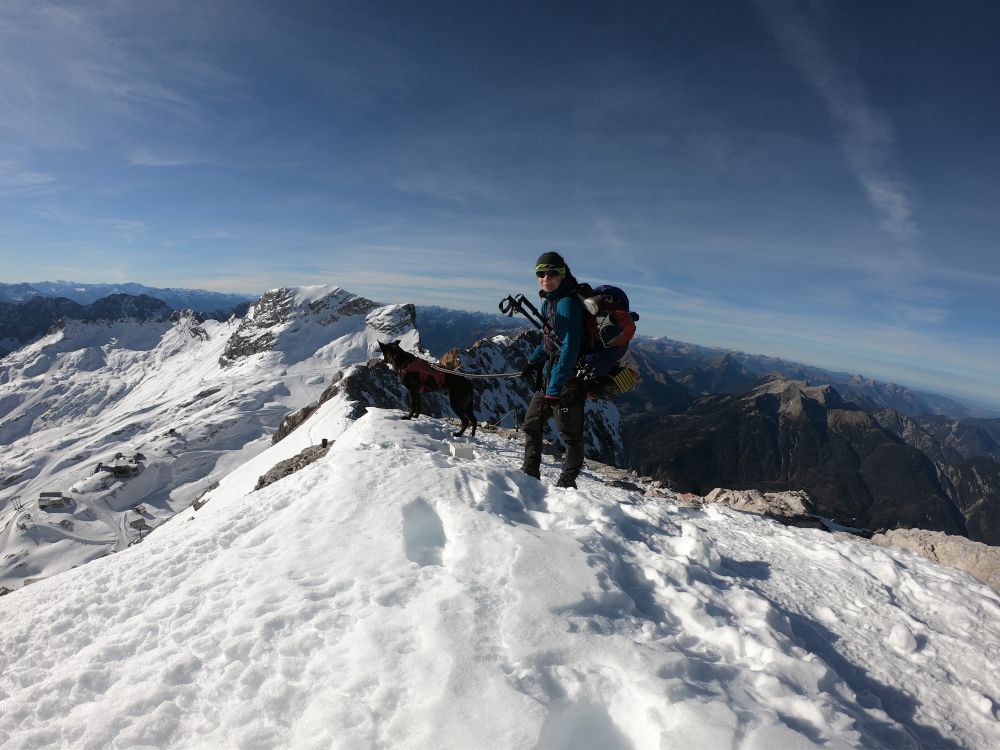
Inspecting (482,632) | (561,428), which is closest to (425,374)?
(561,428)

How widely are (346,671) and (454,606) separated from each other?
89 centimetres

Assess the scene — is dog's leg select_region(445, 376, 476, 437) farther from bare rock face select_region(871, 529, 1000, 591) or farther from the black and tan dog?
bare rock face select_region(871, 529, 1000, 591)

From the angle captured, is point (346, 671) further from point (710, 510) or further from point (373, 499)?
point (710, 510)

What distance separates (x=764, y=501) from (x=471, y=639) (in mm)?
12409

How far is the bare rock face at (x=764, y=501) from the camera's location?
1153cm

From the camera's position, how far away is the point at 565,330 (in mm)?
6945

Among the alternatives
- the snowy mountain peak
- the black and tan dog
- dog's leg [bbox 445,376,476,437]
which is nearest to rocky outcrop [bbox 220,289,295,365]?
the snowy mountain peak

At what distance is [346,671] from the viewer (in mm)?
3023

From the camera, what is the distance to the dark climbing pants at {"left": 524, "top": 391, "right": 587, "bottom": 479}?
7.52m

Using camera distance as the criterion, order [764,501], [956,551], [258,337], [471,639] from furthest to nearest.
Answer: [258,337] → [764,501] → [956,551] → [471,639]

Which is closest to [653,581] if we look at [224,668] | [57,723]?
[224,668]

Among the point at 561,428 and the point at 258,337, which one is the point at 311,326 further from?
the point at 561,428

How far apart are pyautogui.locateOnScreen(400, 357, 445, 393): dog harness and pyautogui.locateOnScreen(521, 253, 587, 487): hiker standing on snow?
4726 mm

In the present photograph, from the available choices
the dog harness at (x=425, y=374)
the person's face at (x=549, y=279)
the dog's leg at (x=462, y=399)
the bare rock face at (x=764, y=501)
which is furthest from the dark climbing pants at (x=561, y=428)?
the bare rock face at (x=764, y=501)
